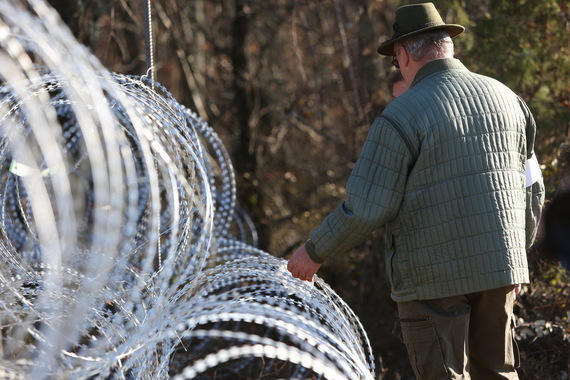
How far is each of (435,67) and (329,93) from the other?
5293 millimetres

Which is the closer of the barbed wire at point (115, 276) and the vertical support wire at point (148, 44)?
the barbed wire at point (115, 276)

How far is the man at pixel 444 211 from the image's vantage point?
3.38 metres

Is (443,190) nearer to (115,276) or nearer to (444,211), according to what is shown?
(444,211)

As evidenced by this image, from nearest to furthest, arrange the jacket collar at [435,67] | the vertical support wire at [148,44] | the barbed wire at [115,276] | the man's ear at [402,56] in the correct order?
the barbed wire at [115,276] → the jacket collar at [435,67] → the man's ear at [402,56] → the vertical support wire at [148,44]

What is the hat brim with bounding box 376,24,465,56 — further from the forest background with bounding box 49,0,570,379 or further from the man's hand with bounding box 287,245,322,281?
the forest background with bounding box 49,0,570,379

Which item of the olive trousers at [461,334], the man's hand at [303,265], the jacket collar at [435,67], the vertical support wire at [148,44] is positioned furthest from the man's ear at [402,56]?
the vertical support wire at [148,44]

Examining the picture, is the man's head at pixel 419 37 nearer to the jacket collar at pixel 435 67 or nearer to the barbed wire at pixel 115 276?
the jacket collar at pixel 435 67

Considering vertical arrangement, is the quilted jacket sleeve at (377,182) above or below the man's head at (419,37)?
below

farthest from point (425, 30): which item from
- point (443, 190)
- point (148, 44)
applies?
point (148, 44)

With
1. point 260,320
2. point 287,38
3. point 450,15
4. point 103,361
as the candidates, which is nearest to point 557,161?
point 450,15

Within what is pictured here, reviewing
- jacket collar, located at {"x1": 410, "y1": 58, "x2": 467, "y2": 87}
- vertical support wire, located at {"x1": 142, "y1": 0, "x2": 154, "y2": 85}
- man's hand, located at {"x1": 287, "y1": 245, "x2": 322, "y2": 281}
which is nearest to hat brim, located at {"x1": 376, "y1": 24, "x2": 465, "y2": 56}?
jacket collar, located at {"x1": 410, "y1": 58, "x2": 467, "y2": 87}

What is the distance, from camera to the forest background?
5539 mm

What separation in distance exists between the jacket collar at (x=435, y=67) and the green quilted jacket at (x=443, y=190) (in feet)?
0.30

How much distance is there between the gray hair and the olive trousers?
3.62 feet
